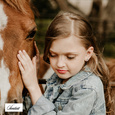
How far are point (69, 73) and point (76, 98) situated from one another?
0.17m

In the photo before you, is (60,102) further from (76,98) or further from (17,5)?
→ (17,5)

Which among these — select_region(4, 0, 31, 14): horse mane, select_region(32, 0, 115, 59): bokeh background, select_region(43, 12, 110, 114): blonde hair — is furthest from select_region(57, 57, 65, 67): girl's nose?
select_region(32, 0, 115, 59): bokeh background

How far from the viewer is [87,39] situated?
1285mm

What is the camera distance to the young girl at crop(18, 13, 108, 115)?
118cm

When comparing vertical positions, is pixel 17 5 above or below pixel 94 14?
above

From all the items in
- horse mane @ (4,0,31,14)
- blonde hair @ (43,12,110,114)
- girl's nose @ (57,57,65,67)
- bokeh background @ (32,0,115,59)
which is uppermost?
horse mane @ (4,0,31,14)

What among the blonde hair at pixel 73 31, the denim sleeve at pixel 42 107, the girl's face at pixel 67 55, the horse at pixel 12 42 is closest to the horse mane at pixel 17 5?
the horse at pixel 12 42

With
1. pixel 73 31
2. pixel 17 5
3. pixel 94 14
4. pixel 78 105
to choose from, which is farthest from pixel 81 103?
pixel 94 14

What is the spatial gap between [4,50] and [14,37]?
0.39 feet

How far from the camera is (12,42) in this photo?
1.35 metres

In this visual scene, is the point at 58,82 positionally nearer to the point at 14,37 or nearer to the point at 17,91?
the point at 17,91

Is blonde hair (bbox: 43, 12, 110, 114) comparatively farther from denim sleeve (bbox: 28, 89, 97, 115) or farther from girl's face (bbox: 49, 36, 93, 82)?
denim sleeve (bbox: 28, 89, 97, 115)

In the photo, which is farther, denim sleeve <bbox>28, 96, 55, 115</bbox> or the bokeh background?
the bokeh background

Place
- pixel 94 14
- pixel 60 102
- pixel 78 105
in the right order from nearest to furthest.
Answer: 1. pixel 78 105
2. pixel 60 102
3. pixel 94 14
